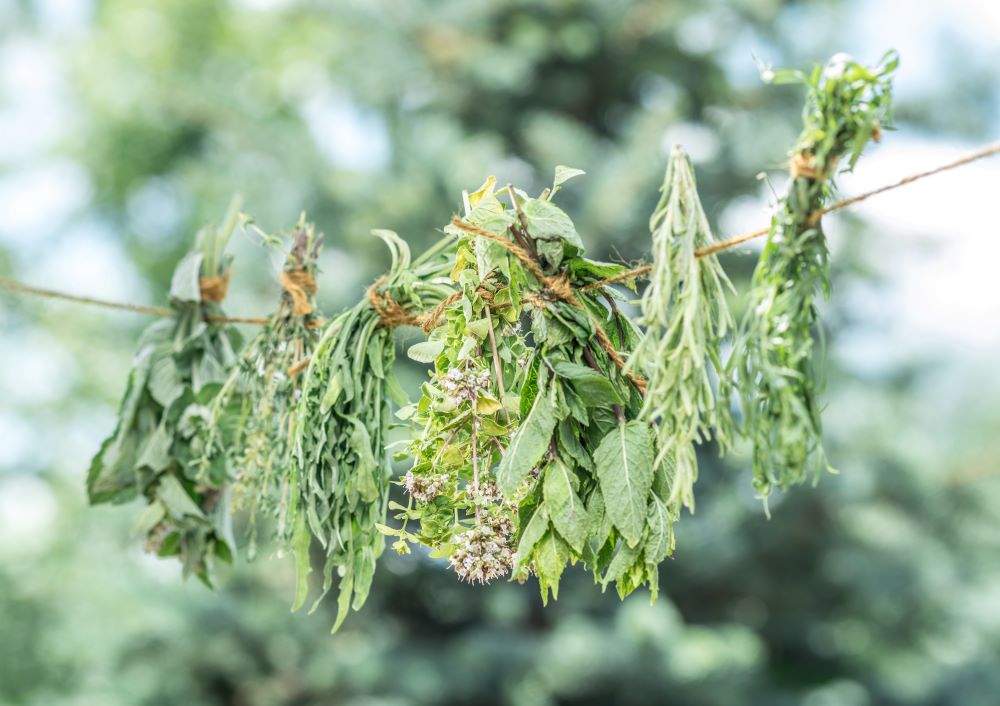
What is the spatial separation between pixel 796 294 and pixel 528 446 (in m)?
0.30

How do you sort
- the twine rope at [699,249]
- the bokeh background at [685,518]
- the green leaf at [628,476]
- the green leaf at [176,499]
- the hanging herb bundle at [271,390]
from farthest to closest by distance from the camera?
the bokeh background at [685,518]
the green leaf at [176,499]
the hanging herb bundle at [271,390]
the green leaf at [628,476]
the twine rope at [699,249]

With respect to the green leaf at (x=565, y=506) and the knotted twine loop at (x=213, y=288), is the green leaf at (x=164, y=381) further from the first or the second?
the green leaf at (x=565, y=506)

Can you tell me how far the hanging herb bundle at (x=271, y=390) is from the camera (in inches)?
52.2

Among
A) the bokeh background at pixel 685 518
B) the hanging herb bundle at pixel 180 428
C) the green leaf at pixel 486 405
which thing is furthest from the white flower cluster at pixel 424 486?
the bokeh background at pixel 685 518

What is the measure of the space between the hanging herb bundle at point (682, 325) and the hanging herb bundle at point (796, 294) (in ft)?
0.11

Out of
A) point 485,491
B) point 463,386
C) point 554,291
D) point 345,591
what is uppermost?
point 554,291

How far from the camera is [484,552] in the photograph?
40.3 inches

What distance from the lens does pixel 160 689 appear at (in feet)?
13.5

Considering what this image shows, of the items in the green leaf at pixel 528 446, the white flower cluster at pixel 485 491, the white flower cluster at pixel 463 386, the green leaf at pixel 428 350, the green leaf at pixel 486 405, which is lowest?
the white flower cluster at pixel 485 491

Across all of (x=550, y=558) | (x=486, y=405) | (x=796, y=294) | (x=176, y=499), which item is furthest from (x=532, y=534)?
(x=176, y=499)

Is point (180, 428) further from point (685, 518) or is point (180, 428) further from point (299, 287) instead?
point (685, 518)

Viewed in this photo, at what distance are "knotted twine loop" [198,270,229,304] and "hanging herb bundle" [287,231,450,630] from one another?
0.38m

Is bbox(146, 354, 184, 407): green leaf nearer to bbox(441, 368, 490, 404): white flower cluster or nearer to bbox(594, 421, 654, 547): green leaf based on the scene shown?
bbox(441, 368, 490, 404): white flower cluster

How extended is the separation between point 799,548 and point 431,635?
1.76 meters
